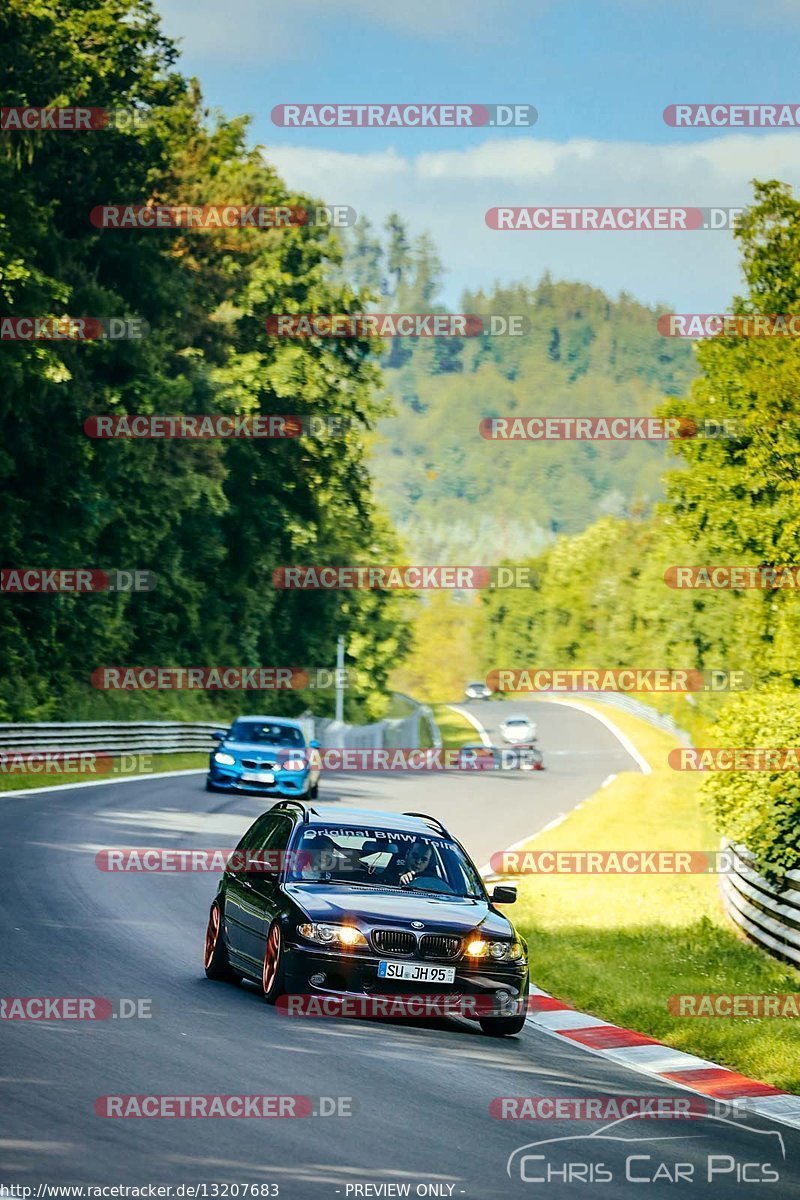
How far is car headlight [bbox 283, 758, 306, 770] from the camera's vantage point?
1357 inches

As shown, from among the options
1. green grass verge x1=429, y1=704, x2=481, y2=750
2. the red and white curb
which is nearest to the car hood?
the red and white curb

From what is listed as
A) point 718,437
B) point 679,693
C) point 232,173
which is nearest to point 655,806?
point 718,437

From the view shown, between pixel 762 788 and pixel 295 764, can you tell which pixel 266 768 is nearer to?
pixel 295 764

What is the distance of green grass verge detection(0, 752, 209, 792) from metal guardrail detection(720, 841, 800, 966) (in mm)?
14946

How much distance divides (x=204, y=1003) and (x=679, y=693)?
82236mm

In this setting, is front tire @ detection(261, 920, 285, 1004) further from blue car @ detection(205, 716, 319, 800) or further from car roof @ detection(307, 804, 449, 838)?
blue car @ detection(205, 716, 319, 800)

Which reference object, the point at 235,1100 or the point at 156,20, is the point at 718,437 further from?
the point at 235,1100

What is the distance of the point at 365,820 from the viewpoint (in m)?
13.0

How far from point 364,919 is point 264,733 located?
24.2 meters

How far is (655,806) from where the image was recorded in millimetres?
45438

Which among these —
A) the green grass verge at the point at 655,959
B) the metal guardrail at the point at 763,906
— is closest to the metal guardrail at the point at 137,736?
the green grass verge at the point at 655,959

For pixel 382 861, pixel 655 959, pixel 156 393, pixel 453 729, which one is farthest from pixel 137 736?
pixel 453 729

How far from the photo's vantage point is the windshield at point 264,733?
3534cm

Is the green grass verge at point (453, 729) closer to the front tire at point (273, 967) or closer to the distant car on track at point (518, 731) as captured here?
the distant car on track at point (518, 731)
